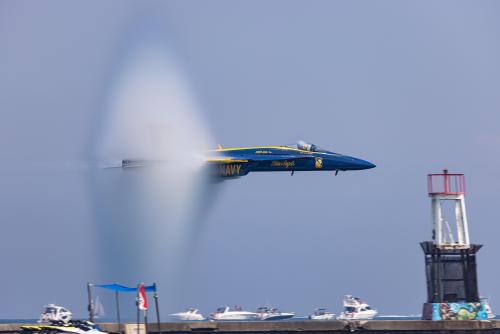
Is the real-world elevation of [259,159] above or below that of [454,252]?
above

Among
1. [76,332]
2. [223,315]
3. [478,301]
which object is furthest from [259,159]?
[223,315]

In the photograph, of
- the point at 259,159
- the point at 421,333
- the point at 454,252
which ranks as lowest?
the point at 421,333

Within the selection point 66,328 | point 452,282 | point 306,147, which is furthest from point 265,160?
point 66,328

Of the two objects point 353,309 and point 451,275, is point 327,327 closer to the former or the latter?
point 451,275

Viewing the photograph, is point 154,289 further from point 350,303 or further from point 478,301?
point 350,303

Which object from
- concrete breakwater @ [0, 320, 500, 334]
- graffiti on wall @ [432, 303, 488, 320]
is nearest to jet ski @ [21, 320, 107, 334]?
concrete breakwater @ [0, 320, 500, 334]

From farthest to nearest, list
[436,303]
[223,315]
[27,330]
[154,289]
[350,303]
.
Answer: [223,315], [350,303], [436,303], [154,289], [27,330]

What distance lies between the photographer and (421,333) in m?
62.0

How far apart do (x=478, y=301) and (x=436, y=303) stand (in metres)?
3.06

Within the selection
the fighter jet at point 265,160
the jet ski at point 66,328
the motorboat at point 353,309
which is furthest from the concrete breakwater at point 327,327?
the motorboat at point 353,309

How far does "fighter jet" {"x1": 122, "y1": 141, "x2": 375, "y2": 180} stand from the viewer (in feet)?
263

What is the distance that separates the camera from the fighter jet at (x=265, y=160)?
80.1 meters

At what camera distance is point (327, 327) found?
62.2 metres

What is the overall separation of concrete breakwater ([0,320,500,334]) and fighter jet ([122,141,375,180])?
60.5 ft
